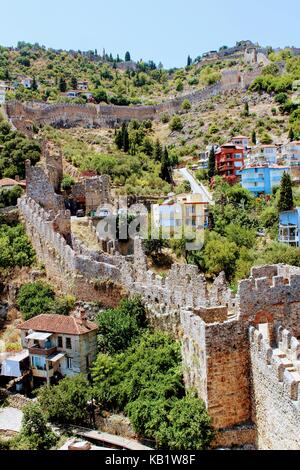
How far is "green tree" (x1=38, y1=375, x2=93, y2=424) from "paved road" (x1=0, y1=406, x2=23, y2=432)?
108cm

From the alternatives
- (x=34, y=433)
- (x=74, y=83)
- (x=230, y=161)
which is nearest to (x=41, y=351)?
(x=34, y=433)

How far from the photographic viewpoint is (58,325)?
2345cm

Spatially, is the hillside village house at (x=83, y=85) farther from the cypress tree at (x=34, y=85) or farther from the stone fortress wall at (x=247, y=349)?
the stone fortress wall at (x=247, y=349)

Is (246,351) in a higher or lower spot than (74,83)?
lower

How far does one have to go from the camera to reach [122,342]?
75.0 ft

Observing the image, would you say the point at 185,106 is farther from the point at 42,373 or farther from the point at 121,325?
the point at 42,373

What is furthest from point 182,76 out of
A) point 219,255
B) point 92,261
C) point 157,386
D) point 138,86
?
point 157,386

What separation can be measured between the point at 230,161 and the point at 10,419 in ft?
124

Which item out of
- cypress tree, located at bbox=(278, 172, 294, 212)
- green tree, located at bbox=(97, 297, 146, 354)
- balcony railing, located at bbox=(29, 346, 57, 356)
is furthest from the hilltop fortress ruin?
cypress tree, located at bbox=(278, 172, 294, 212)

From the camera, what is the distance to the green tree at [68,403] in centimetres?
2059

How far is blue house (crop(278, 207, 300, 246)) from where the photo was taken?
41.6 m

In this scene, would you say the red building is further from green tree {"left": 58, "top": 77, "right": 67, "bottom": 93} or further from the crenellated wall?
the crenellated wall

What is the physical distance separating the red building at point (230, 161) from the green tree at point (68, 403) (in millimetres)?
35480

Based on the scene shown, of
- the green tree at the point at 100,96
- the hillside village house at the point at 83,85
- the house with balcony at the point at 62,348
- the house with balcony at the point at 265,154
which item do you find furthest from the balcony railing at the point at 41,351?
the hillside village house at the point at 83,85
